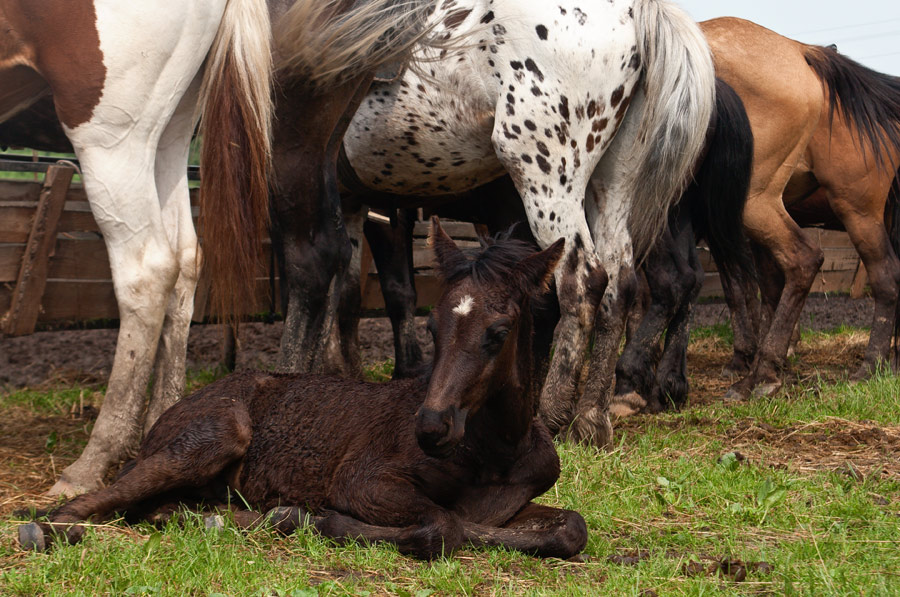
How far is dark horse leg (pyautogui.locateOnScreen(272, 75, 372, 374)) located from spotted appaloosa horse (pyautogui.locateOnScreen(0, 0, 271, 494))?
0.44 m

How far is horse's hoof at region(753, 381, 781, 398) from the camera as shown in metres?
6.07

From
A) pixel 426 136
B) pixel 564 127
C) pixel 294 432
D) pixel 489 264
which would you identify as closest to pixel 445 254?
pixel 489 264

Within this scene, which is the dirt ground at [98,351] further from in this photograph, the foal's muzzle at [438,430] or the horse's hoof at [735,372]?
the foal's muzzle at [438,430]

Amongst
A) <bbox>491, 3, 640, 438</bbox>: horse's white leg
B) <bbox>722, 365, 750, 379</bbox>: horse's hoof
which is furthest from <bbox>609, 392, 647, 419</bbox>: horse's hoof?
<bbox>722, 365, 750, 379</bbox>: horse's hoof

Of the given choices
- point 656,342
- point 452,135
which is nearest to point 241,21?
point 452,135

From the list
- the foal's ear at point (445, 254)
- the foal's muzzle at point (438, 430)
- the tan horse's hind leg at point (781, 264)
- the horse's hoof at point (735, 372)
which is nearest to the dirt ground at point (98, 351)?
the horse's hoof at point (735, 372)

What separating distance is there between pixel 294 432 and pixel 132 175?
122 cm

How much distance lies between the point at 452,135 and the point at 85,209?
116 inches

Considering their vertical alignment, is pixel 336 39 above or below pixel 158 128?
above

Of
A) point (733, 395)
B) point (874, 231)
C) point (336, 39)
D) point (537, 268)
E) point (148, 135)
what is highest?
point (336, 39)

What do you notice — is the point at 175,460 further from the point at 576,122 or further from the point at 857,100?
the point at 857,100

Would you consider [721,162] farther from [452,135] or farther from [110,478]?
[110,478]

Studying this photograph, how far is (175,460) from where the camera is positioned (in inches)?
121

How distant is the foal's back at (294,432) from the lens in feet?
10.4
